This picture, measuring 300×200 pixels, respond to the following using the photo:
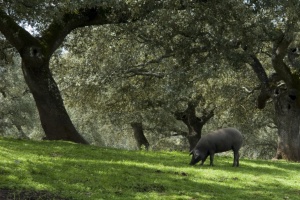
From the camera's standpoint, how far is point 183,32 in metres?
24.9

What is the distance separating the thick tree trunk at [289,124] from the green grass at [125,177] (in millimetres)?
9725

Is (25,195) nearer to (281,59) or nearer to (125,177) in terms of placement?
(125,177)

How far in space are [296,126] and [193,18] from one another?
1222 cm

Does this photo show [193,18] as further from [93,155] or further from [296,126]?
[296,126]

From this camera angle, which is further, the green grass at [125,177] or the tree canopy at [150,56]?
the tree canopy at [150,56]

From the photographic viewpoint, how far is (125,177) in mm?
15555

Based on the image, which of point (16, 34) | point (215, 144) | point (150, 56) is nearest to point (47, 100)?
point (16, 34)

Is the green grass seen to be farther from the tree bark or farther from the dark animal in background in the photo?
the tree bark

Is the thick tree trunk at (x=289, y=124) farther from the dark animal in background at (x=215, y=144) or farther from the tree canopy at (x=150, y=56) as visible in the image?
the dark animal in background at (x=215, y=144)

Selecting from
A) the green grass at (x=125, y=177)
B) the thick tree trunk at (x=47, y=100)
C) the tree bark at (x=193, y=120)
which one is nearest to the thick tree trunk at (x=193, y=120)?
the tree bark at (x=193, y=120)

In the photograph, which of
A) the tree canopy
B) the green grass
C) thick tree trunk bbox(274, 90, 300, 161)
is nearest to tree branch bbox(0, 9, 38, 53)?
the tree canopy

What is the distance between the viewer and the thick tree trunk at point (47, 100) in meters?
25.0

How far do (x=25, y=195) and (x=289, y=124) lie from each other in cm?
2379

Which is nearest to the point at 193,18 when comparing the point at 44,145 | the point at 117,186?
the point at 44,145
